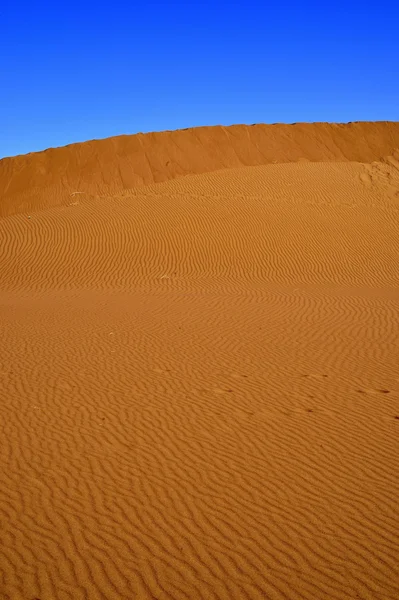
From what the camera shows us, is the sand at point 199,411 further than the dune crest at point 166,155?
No

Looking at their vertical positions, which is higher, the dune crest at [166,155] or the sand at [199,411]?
the dune crest at [166,155]

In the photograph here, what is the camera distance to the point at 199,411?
24.9ft

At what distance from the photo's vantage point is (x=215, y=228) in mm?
24031

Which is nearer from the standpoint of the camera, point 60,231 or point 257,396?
point 257,396

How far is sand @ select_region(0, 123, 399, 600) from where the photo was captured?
4.28 metres

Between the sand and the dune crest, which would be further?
the dune crest

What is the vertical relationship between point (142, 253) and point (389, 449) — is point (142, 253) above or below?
above

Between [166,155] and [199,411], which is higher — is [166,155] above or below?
above

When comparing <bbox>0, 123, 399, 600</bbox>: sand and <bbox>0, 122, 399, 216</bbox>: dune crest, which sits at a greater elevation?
<bbox>0, 122, 399, 216</bbox>: dune crest

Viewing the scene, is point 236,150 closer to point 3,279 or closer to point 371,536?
point 3,279

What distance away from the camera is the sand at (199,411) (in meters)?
4.28

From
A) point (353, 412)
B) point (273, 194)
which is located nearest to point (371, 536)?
point (353, 412)

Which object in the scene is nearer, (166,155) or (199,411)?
(199,411)

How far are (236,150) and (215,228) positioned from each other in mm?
17269
